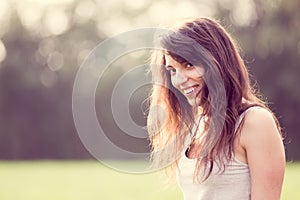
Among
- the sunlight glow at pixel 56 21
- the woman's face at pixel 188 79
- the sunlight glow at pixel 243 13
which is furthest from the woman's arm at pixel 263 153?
the sunlight glow at pixel 56 21

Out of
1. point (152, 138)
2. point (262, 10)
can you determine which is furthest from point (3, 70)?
point (152, 138)

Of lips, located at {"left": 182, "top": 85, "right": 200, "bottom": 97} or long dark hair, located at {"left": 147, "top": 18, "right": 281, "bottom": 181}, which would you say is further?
lips, located at {"left": 182, "top": 85, "right": 200, "bottom": 97}

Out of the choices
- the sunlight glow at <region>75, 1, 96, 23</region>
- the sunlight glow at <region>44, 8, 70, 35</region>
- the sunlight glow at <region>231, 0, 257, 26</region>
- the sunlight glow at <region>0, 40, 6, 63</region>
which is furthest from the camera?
the sunlight glow at <region>75, 1, 96, 23</region>

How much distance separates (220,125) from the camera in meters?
2.27

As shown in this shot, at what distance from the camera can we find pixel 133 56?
26484 millimetres

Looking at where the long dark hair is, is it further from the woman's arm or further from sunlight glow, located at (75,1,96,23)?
sunlight glow, located at (75,1,96,23)

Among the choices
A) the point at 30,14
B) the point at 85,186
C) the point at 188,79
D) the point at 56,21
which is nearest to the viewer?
the point at 188,79

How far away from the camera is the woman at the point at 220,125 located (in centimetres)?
217

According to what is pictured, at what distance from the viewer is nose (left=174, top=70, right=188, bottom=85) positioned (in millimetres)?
2359

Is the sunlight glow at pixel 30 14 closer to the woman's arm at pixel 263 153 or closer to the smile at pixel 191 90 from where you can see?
the smile at pixel 191 90

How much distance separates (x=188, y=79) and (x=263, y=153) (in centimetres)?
37

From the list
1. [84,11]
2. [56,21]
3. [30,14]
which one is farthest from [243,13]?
[30,14]

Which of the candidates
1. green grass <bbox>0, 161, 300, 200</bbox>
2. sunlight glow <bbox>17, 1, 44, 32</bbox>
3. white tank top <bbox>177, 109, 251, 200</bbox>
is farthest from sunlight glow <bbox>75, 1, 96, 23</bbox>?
white tank top <bbox>177, 109, 251, 200</bbox>

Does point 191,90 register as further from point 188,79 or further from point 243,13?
point 243,13
